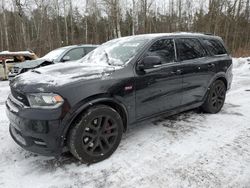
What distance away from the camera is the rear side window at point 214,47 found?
16.2ft

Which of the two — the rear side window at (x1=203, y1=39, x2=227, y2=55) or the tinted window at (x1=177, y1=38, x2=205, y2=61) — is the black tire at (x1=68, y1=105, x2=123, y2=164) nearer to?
the tinted window at (x1=177, y1=38, x2=205, y2=61)

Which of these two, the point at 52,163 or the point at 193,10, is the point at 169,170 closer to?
the point at 52,163

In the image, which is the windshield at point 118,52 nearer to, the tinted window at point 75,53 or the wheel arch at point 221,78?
the wheel arch at point 221,78

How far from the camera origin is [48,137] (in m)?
2.74

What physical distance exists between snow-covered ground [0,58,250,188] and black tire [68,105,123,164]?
15 centimetres

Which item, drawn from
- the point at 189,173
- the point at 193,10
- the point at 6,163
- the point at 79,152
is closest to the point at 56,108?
the point at 79,152

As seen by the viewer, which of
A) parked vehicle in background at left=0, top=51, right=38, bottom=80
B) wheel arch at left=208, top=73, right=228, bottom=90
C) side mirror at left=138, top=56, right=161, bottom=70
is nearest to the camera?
side mirror at left=138, top=56, right=161, bottom=70

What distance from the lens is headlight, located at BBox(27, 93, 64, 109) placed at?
2734mm

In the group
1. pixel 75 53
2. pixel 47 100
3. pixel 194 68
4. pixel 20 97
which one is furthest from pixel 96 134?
pixel 75 53

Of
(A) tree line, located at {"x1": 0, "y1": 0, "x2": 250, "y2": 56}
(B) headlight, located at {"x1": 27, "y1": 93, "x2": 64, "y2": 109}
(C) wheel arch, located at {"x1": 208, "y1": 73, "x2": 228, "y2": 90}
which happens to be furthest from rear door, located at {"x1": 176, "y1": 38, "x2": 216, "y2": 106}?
(A) tree line, located at {"x1": 0, "y1": 0, "x2": 250, "y2": 56}

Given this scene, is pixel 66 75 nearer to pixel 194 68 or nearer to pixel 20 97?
pixel 20 97

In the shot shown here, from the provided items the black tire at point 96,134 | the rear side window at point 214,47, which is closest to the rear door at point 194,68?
the rear side window at point 214,47

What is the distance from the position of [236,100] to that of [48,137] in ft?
17.5

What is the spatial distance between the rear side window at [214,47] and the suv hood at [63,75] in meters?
2.57
